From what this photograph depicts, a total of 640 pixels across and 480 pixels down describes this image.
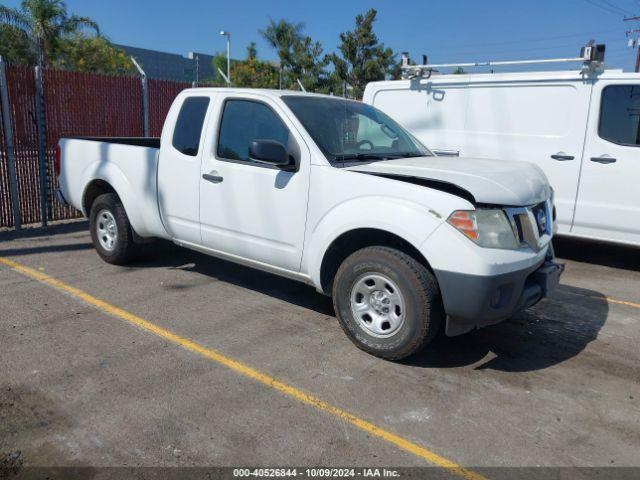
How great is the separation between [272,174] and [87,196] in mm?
3061

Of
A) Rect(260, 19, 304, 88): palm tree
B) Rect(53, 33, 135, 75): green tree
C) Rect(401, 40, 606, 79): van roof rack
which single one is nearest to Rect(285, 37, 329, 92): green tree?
Rect(260, 19, 304, 88): palm tree

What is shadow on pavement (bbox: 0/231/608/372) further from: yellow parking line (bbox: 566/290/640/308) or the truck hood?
the truck hood

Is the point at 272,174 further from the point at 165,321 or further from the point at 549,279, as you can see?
the point at 549,279

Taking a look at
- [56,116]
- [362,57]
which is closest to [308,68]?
[362,57]

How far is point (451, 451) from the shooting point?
2.99 metres

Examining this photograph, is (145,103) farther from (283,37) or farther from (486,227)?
(283,37)

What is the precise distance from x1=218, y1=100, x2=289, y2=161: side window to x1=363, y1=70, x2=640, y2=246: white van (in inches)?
152

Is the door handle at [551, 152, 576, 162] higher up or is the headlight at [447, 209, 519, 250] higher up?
the door handle at [551, 152, 576, 162]

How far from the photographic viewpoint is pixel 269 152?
413 centimetres

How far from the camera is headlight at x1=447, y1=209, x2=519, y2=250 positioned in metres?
3.53

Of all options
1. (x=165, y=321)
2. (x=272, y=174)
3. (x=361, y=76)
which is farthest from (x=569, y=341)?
(x=361, y=76)

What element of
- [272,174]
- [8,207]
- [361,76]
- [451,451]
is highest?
[361,76]

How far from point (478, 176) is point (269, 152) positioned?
5.05ft

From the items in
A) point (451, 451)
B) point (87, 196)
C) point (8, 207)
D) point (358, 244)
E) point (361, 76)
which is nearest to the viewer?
point (451, 451)
